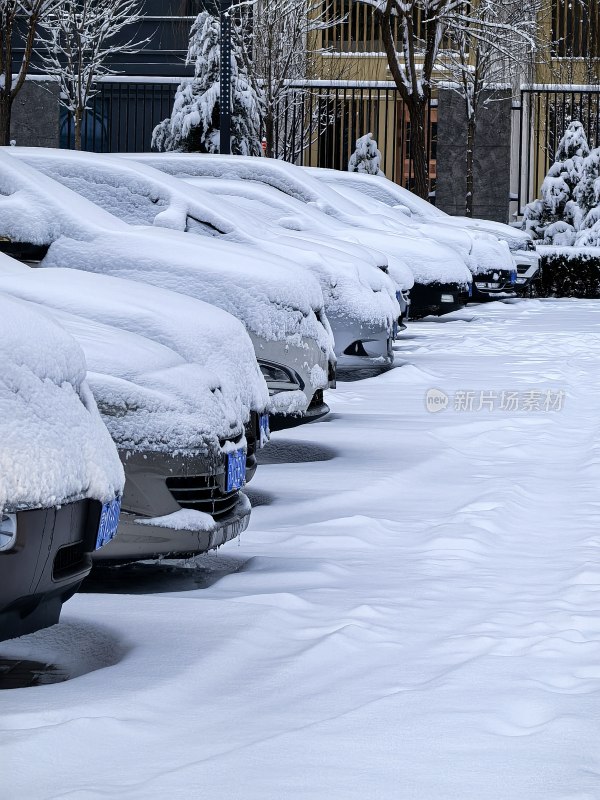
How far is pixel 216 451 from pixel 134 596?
0.57 m

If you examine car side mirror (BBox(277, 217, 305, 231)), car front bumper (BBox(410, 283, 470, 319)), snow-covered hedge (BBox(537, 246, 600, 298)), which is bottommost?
snow-covered hedge (BBox(537, 246, 600, 298))

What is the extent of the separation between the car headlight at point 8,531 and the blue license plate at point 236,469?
5.75 ft

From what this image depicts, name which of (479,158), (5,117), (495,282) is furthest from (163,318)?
(479,158)

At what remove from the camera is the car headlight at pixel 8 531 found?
12.0 feet

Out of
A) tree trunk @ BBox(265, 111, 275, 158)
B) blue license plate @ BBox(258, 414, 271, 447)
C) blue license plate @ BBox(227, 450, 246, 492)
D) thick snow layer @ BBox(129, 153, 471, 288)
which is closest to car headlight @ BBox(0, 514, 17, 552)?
blue license plate @ BBox(227, 450, 246, 492)

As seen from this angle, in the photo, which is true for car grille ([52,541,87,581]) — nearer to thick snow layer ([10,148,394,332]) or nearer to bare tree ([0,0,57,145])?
thick snow layer ([10,148,394,332])

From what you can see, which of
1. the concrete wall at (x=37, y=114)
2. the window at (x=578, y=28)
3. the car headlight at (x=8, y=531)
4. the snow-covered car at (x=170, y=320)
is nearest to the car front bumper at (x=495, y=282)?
the snow-covered car at (x=170, y=320)

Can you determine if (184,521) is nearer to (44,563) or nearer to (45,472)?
(44,563)

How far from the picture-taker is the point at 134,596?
205 inches

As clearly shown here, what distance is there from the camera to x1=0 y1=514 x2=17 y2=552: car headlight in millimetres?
3648

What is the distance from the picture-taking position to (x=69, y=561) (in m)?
3.99

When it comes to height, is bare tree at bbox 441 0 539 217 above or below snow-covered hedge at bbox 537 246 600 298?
above

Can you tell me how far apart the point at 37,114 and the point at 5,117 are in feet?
39.7

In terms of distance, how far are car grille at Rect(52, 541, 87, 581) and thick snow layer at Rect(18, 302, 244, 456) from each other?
3.38 ft
